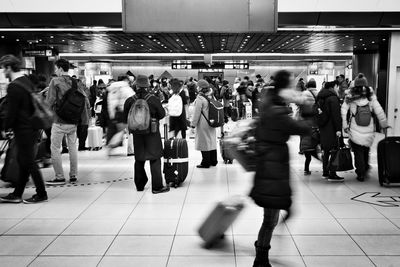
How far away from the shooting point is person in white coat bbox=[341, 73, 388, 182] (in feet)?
22.4

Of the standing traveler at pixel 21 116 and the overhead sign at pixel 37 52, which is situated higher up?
the overhead sign at pixel 37 52

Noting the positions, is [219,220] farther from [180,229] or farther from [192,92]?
[192,92]

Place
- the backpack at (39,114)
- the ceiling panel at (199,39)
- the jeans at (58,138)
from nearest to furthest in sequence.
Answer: the backpack at (39,114) < the jeans at (58,138) < the ceiling panel at (199,39)

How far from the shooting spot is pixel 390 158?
6445 millimetres

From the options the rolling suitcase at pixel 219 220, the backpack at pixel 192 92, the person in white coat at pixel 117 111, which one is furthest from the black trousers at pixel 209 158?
the backpack at pixel 192 92

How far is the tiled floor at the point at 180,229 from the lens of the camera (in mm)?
3820

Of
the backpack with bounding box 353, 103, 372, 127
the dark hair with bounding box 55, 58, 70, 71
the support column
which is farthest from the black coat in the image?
the support column

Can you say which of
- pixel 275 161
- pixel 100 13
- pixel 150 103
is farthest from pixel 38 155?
pixel 275 161

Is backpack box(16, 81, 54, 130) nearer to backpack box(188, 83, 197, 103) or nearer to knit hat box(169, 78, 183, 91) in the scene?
knit hat box(169, 78, 183, 91)

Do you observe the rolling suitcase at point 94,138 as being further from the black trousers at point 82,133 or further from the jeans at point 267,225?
the jeans at point 267,225

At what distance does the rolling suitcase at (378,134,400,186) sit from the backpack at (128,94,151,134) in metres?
3.39

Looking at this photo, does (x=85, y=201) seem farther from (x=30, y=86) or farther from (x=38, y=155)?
(x=38, y=155)

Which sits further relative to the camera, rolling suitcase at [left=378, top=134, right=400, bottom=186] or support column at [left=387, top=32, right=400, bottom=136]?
support column at [left=387, top=32, right=400, bottom=136]

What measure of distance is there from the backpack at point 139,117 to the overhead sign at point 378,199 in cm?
293
